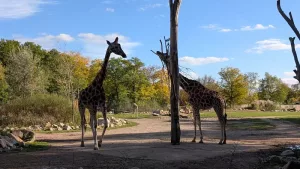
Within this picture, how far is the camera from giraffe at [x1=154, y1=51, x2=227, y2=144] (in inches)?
535

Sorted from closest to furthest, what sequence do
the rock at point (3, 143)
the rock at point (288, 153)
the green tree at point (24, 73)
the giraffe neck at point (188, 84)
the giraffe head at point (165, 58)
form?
the rock at point (288, 153), the rock at point (3, 143), the giraffe head at point (165, 58), the giraffe neck at point (188, 84), the green tree at point (24, 73)

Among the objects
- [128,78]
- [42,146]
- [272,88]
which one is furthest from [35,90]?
[272,88]

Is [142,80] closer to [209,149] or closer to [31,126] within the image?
[31,126]

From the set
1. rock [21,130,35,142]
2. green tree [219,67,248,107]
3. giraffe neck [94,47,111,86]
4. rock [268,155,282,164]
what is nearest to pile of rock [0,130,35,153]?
rock [21,130,35,142]

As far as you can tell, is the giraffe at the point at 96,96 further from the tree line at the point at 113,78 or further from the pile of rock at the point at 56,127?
the tree line at the point at 113,78

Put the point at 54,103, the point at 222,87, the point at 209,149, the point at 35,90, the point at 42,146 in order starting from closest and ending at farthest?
the point at 209,149, the point at 42,146, the point at 54,103, the point at 35,90, the point at 222,87

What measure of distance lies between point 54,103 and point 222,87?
4392 cm

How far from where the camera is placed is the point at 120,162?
9531 millimetres

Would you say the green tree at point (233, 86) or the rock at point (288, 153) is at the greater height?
the green tree at point (233, 86)

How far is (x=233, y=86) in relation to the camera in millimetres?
61500

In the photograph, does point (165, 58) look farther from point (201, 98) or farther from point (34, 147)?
point (34, 147)

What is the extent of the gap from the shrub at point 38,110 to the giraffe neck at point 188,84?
11.3 m

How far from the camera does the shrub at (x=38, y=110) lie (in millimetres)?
22875

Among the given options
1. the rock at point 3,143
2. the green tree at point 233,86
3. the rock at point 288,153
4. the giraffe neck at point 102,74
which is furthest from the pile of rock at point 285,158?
the green tree at point 233,86
